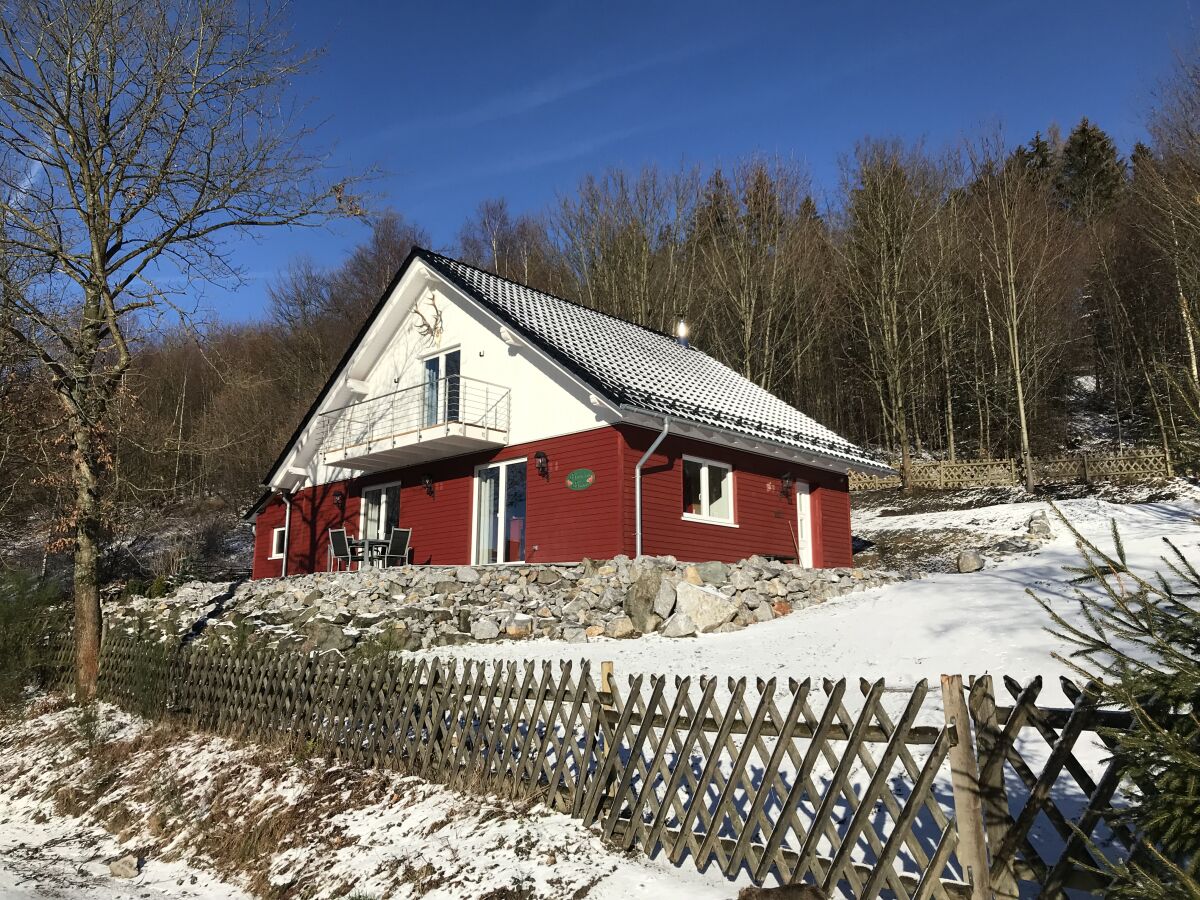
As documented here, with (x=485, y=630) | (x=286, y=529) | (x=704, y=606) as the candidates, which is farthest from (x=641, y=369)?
(x=286, y=529)

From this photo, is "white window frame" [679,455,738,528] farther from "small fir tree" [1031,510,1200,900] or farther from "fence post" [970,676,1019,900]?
"small fir tree" [1031,510,1200,900]

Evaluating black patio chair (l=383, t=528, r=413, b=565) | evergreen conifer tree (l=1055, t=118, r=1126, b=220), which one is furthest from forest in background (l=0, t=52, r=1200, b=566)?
black patio chair (l=383, t=528, r=413, b=565)

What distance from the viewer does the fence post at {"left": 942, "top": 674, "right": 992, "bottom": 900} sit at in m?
3.25

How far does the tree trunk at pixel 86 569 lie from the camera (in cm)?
1073

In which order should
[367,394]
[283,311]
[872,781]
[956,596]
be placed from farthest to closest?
[283,311] → [367,394] → [956,596] → [872,781]

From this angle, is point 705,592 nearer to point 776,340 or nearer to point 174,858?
point 174,858

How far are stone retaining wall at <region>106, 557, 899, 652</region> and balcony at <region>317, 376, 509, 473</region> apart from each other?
2.89 metres

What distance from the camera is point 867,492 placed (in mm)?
29062

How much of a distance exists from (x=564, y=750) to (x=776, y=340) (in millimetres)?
28607

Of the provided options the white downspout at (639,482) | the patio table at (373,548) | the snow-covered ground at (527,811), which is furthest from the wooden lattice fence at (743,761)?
the patio table at (373,548)

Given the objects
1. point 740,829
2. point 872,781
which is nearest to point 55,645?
point 740,829

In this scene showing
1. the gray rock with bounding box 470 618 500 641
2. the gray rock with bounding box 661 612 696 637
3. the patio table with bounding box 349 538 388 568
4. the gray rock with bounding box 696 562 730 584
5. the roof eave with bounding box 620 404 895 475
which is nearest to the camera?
the gray rock with bounding box 661 612 696 637

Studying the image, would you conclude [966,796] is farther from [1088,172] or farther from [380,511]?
[1088,172]

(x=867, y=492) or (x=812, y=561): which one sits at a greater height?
(x=867, y=492)
